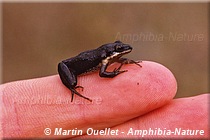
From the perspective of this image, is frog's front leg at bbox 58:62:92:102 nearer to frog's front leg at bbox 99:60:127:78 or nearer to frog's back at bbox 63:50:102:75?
frog's back at bbox 63:50:102:75

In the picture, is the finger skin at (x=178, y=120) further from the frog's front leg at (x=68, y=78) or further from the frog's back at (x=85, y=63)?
the frog's back at (x=85, y=63)

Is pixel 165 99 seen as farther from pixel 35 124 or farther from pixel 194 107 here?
pixel 35 124

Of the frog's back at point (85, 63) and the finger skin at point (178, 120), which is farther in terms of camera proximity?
the frog's back at point (85, 63)

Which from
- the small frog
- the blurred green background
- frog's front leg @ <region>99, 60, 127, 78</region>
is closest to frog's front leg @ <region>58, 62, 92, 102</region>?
the small frog

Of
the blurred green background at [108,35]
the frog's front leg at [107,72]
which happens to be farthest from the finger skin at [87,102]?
the blurred green background at [108,35]

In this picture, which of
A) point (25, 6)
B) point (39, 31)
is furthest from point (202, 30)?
point (25, 6)

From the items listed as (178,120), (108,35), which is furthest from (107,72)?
(108,35)
